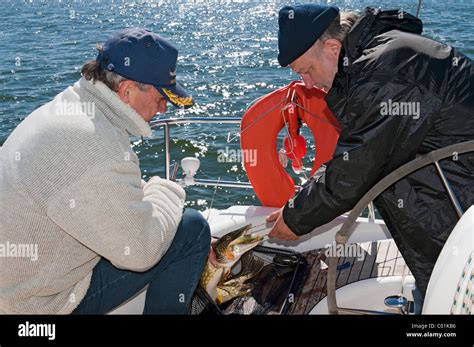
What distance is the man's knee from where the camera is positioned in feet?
6.40

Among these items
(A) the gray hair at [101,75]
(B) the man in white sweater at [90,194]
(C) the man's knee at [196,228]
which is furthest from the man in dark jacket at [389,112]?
(A) the gray hair at [101,75]

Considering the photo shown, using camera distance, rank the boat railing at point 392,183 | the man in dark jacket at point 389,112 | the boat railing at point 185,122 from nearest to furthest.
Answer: the boat railing at point 392,183
the man in dark jacket at point 389,112
the boat railing at point 185,122

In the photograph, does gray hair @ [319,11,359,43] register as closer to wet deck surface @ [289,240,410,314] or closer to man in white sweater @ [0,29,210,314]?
Answer: man in white sweater @ [0,29,210,314]

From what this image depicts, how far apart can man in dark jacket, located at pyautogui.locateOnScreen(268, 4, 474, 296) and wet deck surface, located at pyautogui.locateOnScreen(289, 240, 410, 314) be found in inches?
21.2

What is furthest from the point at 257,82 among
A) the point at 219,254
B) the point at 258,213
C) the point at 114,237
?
the point at 114,237

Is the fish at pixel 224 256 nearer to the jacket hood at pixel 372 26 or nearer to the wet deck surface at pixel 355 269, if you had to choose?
the wet deck surface at pixel 355 269

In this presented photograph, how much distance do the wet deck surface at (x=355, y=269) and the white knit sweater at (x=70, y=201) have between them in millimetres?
861

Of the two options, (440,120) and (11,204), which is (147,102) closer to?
(11,204)

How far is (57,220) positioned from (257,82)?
8.51m

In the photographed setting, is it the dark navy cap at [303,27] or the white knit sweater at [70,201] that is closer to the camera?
the white knit sweater at [70,201]

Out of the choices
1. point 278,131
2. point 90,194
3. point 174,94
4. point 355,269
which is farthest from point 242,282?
point 90,194

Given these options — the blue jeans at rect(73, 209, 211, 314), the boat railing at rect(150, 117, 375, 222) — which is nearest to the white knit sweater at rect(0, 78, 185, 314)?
the blue jeans at rect(73, 209, 211, 314)

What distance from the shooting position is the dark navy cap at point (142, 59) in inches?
66.9

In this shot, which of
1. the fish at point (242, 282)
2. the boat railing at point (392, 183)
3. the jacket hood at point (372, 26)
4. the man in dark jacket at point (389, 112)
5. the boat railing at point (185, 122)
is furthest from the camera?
the boat railing at point (185, 122)
